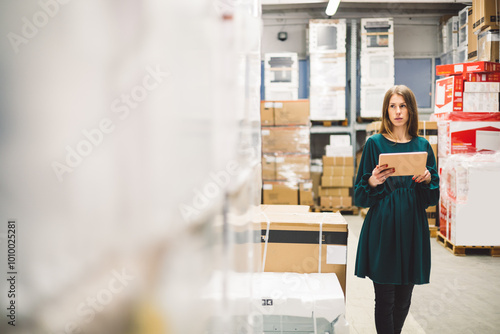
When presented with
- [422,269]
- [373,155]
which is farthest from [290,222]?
[422,269]

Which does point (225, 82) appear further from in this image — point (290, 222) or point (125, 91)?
point (290, 222)

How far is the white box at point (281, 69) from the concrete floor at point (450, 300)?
3.53 meters

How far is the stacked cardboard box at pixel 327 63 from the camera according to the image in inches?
250

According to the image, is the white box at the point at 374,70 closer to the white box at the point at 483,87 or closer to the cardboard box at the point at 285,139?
the cardboard box at the point at 285,139

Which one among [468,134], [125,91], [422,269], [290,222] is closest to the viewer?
[125,91]

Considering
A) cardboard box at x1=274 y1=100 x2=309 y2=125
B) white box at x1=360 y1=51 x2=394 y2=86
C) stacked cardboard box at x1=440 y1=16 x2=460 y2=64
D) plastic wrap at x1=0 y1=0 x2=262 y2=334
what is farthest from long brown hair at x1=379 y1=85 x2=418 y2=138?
stacked cardboard box at x1=440 y1=16 x2=460 y2=64

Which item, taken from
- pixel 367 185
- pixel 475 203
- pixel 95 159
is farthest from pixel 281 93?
pixel 95 159

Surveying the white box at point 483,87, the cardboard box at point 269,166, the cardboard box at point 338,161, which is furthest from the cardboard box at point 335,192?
the white box at point 483,87

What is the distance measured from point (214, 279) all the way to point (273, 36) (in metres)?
7.51

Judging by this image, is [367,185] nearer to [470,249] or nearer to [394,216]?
[394,216]

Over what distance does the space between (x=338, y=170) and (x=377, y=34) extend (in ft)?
8.03

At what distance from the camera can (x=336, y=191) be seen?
6.34 m

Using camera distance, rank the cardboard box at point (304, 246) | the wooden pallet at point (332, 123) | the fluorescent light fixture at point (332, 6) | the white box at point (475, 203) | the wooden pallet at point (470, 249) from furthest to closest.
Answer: the wooden pallet at point (332, 123) < the fluorescent light fixture at point (332, 6) < the wooden pallet at point (470, 249) < the white box at point (475, 203) < the cardboard box at point (304, 246)

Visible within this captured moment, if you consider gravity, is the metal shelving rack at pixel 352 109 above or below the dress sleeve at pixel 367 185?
above
